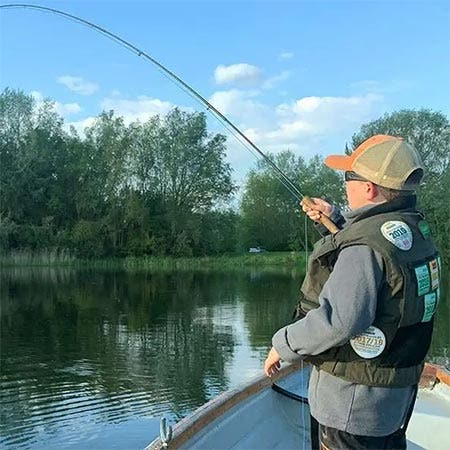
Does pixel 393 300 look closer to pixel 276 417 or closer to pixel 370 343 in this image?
pixel 370 343

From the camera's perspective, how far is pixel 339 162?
6.56 feet

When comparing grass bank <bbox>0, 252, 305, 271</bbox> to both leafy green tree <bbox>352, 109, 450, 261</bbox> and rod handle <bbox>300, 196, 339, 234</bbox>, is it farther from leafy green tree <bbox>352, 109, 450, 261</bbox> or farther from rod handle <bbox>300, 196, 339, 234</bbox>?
rod handle <bbox>300, 196, 339, 234</bbox>

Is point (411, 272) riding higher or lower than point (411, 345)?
higher

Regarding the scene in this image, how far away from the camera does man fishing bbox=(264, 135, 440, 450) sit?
5.64 feet

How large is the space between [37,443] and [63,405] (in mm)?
1318

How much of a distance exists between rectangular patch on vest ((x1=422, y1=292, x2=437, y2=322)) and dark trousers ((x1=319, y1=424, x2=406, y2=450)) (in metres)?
0.33

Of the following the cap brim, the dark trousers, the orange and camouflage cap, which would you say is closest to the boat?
the dark trousers

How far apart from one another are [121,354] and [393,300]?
9748mm

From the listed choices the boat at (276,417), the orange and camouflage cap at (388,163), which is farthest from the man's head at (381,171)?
the boat at (276,417)

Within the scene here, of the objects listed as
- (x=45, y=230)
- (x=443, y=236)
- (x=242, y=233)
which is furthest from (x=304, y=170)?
(x=45, y=230)

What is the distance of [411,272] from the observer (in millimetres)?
1754

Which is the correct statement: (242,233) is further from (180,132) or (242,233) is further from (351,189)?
(351,189)

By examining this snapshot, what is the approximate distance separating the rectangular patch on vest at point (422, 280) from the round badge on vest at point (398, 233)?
71mm

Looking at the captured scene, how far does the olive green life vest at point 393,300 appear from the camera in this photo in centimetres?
174
